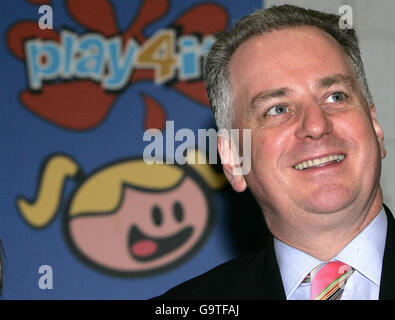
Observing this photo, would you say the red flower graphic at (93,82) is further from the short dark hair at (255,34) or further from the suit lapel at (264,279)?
the suit lapel at (264,279)

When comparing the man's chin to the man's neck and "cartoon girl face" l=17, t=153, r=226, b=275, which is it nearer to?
the man's neck

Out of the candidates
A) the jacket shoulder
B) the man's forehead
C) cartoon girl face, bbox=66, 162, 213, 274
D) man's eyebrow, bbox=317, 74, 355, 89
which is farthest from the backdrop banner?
man's eyebrow, bbox=317, 74, 355, 89

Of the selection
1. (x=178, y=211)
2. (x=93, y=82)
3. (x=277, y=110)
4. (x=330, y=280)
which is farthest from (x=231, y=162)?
(x=93, y=82)

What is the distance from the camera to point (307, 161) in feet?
4.08

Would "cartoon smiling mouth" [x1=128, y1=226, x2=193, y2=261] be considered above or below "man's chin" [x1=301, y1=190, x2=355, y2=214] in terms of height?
above

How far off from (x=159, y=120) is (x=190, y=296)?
2.88ft

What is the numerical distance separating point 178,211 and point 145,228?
11cm

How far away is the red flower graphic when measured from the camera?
2.21m

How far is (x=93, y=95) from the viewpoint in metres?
2.22

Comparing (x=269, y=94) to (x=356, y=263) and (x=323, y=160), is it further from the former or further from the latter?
(x=356, y=263)

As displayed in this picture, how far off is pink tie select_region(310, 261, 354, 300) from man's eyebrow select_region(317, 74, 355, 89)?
0.31 meters

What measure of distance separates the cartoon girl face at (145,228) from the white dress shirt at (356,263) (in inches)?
32.4

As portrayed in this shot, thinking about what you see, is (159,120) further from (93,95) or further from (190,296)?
(190,296)
